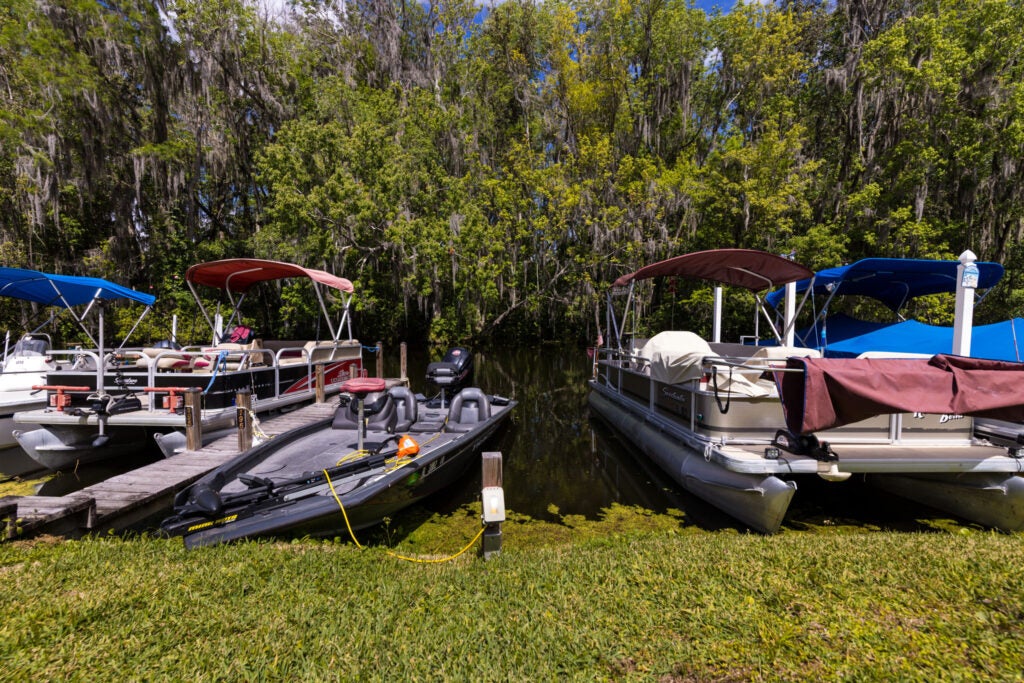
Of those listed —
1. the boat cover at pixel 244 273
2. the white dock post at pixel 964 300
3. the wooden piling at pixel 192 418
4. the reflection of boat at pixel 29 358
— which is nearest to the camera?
the white dock post at pixel 964 300

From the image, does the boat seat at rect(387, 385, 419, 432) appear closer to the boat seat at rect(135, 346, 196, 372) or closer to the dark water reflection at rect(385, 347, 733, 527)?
the dark water reflection at rect(385, 347, 733, 527)

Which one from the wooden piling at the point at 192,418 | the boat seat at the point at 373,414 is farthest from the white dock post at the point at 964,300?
the wooden piling at the point at 192,418

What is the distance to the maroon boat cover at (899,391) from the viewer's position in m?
5.33

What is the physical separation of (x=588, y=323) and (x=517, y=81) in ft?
46.5

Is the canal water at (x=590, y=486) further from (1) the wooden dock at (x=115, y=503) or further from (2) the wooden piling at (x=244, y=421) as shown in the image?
(2) the wooden piling at (x=244, y=421)

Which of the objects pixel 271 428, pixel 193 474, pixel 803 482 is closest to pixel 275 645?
pixel 193 474

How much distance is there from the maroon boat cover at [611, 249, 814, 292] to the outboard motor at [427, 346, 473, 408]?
394 cm

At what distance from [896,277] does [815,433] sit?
8217 millimetres

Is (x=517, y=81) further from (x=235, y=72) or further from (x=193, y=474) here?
(x=193, y=474)

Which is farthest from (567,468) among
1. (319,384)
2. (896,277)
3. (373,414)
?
(896,277)

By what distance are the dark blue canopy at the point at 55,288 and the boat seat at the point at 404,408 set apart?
5579mm

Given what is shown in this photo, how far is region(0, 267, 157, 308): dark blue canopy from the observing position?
355 inches

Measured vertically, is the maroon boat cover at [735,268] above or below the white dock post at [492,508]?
above

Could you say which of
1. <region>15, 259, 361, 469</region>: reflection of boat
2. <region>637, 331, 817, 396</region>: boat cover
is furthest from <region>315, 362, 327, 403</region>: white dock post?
<region>637, 331, 817, 396</region>: boat cover
